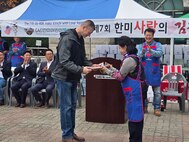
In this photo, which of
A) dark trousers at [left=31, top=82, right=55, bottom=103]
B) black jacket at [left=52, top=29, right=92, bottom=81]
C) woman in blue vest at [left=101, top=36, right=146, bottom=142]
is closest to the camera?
woman in blue vest at [left=101, top=36, right=146, bottom=142]

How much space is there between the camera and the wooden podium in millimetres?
7715

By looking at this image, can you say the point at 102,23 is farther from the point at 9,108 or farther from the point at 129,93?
the point at 129,93

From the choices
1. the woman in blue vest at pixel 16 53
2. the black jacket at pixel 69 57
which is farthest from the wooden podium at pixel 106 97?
the woman in blue vest at pixel 16 53

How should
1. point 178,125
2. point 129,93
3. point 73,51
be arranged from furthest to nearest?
point 178,125 → point 73,51 → point 129,93

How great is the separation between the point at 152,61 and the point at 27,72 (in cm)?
337

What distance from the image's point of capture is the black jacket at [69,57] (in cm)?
581

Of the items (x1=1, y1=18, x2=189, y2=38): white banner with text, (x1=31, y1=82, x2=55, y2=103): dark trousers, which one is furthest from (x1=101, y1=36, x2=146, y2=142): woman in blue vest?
(x1=1, y1=18, x2=189, y2=38): white banner with text

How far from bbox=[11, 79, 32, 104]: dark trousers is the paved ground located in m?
0.52

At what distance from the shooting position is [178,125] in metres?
7.79

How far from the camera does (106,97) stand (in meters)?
7.77

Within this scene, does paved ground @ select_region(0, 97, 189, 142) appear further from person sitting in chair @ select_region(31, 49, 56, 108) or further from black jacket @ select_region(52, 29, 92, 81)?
black jacket @ select_region(52, 29, 92, 81)

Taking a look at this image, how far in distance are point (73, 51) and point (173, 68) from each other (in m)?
4.60

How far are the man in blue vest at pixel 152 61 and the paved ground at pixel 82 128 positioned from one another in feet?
1.60

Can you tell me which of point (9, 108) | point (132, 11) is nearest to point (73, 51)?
point (9, 108)
